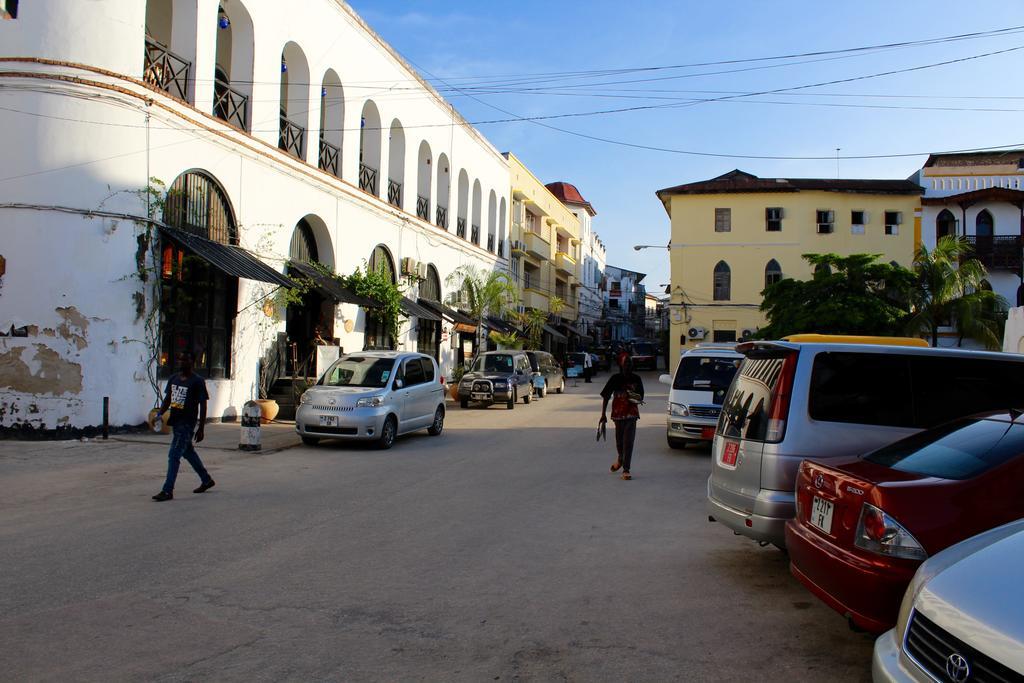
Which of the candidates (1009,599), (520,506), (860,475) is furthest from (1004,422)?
(520,506)

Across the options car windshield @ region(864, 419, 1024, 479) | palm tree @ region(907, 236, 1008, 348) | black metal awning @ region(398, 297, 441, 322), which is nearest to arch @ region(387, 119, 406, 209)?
black metal awning @ region(398, 297, 441, 322)

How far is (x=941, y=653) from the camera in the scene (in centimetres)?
296

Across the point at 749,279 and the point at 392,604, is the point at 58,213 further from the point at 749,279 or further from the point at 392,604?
the point at 749,279

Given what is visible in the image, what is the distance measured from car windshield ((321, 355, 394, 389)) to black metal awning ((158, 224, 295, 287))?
2.84 meters

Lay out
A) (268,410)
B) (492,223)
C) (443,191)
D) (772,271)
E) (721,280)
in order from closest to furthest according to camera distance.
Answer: (268,410) → (443,191) → (492,223) → (772,271) → (721,280)

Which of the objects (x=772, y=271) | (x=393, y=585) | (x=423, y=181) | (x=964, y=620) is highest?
(x=423, y=181)

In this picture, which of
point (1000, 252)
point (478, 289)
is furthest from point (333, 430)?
point (1000, 252)

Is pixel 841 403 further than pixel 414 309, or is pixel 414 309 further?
pixel 414 309

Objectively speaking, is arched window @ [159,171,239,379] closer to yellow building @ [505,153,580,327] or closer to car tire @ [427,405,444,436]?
car tire @ [427,405,444,436]

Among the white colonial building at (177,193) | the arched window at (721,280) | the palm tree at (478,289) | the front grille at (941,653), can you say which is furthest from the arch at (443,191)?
the front grille at (941,653)

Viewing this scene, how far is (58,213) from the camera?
48.3 feet

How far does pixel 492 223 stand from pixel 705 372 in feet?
95.6

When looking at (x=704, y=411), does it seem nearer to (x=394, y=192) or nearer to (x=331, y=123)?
(x=331, y=123)

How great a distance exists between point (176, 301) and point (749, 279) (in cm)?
3590
